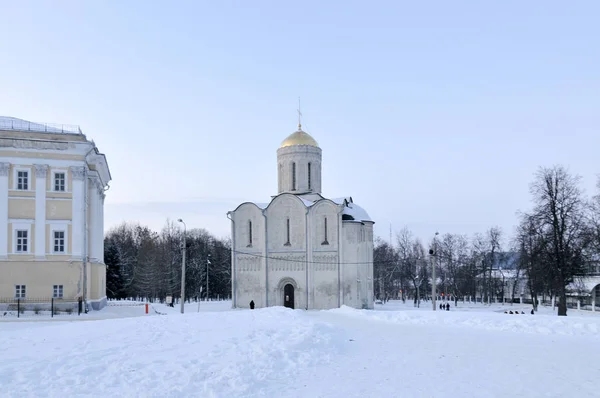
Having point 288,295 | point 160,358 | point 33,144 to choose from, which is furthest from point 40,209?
point 160,358

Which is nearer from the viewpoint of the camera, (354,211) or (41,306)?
(41,306)

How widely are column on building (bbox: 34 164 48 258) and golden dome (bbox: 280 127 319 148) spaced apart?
784 inches

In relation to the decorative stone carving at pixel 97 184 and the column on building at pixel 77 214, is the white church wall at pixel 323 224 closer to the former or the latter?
the decorative stone carving at pixel 97 184

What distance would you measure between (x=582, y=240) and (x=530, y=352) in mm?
20917

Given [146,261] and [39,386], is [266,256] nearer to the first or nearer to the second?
[146,261]

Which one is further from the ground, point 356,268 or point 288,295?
point 356,268

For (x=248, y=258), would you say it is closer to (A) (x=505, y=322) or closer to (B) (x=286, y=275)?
(B) (x=286, y=275)

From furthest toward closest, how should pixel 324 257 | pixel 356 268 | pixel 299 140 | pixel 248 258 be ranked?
pixel 299 140 < pixel 248 258 < pixel 324 257 < pixel 356 268

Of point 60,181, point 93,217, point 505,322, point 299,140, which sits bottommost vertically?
point 505,322

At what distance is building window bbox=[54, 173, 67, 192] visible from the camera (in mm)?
32094

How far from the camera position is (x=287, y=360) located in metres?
A: 12.6

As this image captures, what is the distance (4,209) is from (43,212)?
76.7 inches

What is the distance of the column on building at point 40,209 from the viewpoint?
31500mm

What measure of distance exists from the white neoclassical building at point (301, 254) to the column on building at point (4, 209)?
16611mm
